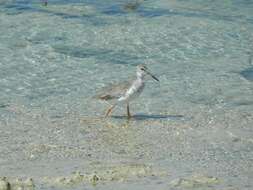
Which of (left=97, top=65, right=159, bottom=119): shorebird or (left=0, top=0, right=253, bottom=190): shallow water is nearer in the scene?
(left=0, top=0, right=253, bottom=190): shallow water

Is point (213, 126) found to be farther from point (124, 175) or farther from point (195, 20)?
point (195, 20)

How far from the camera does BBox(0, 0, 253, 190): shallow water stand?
10430 mm

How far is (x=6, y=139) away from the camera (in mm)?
11562

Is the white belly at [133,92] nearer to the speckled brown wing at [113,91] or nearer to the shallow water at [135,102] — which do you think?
the speckled brown wing at [113,91]

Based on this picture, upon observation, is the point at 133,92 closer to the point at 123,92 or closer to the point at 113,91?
the point at 123,92

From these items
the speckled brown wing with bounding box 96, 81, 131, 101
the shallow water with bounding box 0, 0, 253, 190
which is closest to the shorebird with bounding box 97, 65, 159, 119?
the speckled brown wing with bounding box 96, 81, 131, 101

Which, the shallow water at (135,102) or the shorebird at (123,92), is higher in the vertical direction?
the shorebird at (123,92)

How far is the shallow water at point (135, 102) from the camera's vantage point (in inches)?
411

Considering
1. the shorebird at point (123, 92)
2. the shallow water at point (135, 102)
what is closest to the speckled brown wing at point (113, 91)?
the shorebird at point (123, 92)

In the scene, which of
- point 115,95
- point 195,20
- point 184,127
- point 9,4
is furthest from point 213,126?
point 9,4

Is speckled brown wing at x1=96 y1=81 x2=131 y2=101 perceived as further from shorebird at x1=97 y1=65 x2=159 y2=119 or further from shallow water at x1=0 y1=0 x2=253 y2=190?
shallow water at x1=0 y1=0 x2=253 y2=190

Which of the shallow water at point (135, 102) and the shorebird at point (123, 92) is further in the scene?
the shorebird at point (123, 92)

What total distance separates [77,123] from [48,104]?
120cm

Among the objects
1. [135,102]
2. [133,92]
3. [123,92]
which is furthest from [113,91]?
[135,102]
